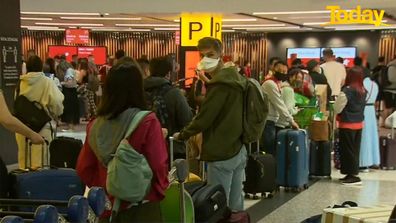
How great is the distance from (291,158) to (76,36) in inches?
603

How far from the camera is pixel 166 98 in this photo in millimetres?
4402

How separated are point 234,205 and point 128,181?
6.36 feet

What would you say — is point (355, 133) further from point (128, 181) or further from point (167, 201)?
point (128, 181)

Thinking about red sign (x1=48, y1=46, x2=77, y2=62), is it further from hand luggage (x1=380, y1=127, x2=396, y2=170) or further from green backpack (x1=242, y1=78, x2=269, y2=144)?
green backpack (x1=242, y1=78, x2=269, y2=144)

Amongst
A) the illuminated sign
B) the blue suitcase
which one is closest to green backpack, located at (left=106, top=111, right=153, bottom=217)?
the blue suitcase

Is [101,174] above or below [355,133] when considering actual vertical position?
above

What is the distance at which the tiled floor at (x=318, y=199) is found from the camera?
556 cm

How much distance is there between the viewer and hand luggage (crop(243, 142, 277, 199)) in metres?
6.04

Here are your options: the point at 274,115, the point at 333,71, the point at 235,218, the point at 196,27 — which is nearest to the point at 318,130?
the point at 274,115

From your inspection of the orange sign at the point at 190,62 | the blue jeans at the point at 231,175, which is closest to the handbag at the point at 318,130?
the blue jeans at the point at 231,175

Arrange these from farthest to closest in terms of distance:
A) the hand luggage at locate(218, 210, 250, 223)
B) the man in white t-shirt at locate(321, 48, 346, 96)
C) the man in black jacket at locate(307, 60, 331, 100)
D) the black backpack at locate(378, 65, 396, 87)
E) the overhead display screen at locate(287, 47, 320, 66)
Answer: the overhead display screen at locate(287, 47, 320, 66)
the black backpack at locate(378, 65, 396, 87)
the man in white t-shirt at locate(321, 48, 346, 96)
the man in black jacket at locate(307, 60, 331, 100)
the hand luggage at locate(218, 210, 250, 223)

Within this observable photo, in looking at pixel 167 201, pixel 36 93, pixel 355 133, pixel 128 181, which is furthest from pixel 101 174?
pixel 355 133

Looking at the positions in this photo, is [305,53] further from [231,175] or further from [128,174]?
[128,174]

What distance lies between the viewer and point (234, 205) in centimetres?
439
